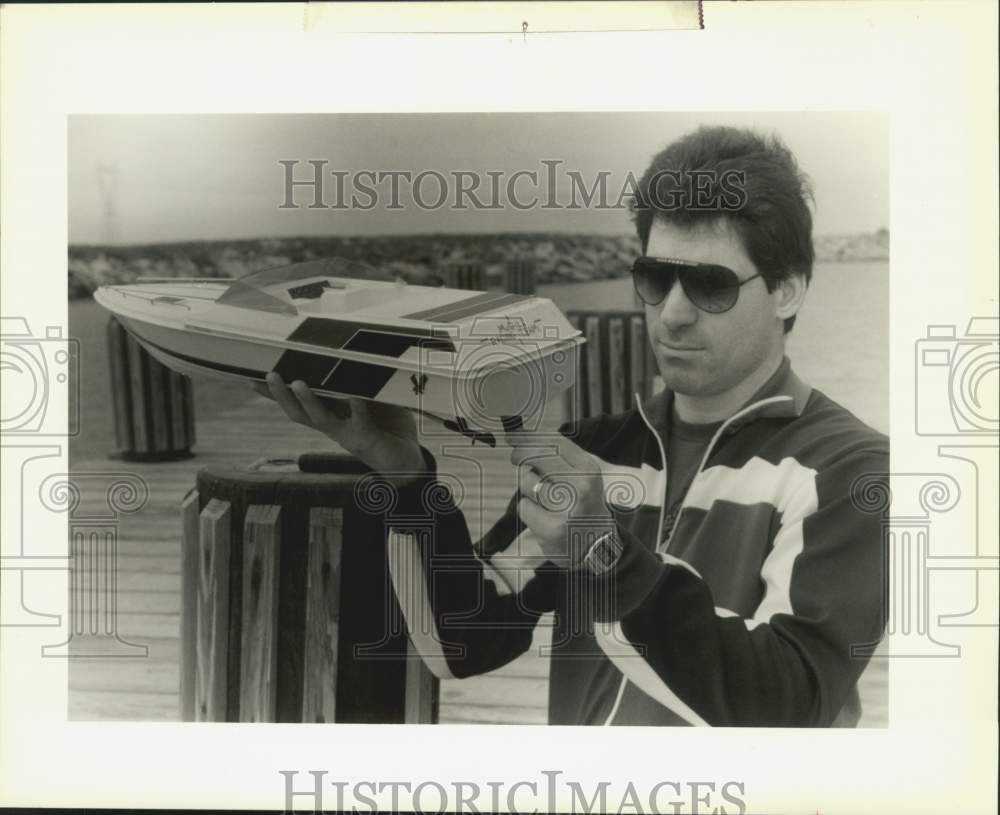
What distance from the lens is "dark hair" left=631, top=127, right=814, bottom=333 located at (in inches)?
101

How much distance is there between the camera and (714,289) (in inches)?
99.7

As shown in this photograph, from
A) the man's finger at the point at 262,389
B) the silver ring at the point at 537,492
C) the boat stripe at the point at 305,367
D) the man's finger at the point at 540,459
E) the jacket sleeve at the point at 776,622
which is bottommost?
the jacket sleeve at the point at 776,622

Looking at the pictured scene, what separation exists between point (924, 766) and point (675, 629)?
2.13 ft

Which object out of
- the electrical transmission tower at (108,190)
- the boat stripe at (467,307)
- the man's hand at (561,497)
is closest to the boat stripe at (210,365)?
the electrical transmission tower at (108,190)

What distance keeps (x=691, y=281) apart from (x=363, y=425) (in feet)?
2.45

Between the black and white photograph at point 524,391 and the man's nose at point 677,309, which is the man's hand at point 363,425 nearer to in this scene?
the black and white photograph at point 524,391

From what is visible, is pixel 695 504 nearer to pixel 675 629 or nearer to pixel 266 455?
pixel 675 629

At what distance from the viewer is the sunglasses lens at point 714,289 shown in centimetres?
253

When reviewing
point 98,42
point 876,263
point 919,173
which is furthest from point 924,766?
point 98,42

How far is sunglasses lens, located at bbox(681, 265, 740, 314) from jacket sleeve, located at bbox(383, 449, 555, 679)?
59 cm

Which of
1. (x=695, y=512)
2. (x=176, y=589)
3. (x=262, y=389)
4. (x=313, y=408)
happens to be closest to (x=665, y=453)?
(x=695, y=512)

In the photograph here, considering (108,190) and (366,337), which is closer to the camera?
(366,337)

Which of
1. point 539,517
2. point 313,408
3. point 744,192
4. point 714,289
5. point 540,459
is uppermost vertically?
point 744,192

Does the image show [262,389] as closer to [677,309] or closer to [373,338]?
[373,338]
